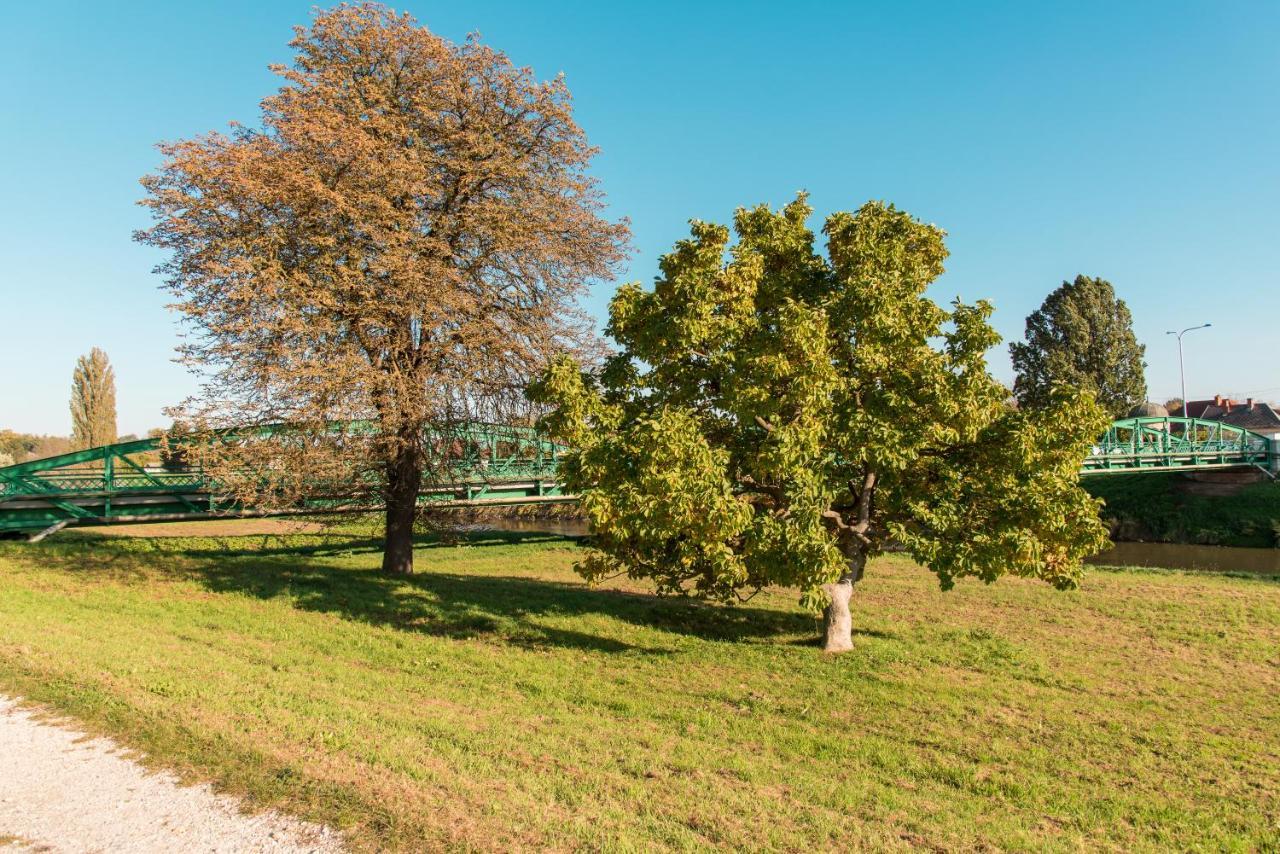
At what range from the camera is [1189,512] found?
47375 mm

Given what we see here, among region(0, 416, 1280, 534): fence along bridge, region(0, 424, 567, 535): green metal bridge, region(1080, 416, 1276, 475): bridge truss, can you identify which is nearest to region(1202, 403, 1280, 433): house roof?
region(1080, 416, 1276, 475): bridge truss

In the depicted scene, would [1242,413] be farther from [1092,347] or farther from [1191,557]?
[1191,557]

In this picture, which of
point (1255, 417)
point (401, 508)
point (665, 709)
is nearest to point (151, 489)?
point (401, 508)

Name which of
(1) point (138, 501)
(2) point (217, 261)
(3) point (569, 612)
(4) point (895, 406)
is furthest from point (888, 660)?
(1) point (138, 501)

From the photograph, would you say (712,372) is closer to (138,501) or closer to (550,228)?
(550,228)

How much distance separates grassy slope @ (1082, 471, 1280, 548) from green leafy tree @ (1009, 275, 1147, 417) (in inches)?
216

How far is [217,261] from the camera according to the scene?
16656 millimetres

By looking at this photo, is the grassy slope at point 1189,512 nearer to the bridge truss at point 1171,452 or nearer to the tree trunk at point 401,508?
the bridge truss at point 1171,452

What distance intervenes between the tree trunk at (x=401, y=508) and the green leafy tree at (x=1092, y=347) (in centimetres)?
4244

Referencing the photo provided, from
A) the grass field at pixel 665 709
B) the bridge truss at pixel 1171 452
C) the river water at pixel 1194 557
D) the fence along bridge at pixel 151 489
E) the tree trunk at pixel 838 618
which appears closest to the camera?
the grass field at pixel 665 709

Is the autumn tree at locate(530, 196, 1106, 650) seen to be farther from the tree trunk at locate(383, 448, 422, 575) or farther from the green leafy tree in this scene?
the green leafy tree

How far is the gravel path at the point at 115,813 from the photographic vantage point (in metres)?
5.16

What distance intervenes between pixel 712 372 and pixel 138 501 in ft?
64.6

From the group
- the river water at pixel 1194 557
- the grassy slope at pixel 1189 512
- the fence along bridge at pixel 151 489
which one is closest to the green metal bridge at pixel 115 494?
the fence along bridge at pixel 151 489
